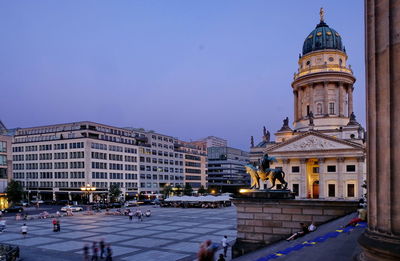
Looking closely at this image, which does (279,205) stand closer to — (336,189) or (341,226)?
(341,226)

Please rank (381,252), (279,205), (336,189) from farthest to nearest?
(336,189), (279,205), (381,252)

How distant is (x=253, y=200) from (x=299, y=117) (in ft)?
209

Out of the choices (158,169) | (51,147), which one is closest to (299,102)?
(158,169)

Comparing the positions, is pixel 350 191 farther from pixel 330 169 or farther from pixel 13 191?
pixel 13 191

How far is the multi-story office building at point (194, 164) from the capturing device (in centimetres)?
12056

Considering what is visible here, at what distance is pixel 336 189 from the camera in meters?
63.8

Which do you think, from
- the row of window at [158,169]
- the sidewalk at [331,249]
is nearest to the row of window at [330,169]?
the row of window at [158,169]

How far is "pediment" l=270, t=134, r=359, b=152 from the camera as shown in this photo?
63.0m

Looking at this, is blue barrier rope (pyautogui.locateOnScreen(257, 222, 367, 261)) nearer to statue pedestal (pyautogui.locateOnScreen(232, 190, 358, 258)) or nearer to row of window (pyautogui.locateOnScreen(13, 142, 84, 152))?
statue pedestal (pyautogui.locateOnScreen(232, 190, 358, 258))

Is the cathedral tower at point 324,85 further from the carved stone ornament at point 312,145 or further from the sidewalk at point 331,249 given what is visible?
the sidewalk at point 331,249

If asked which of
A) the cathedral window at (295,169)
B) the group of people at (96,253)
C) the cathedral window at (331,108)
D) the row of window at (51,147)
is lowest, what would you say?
the group of people at (96,253)

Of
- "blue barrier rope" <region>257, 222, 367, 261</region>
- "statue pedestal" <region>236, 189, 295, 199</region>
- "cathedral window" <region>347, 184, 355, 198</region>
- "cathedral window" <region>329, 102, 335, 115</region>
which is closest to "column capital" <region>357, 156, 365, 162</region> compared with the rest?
"cathedral window" <region>347, 184, 355, 198</region>

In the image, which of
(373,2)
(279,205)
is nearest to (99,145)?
(279,205)

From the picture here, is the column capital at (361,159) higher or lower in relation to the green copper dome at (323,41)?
lower
